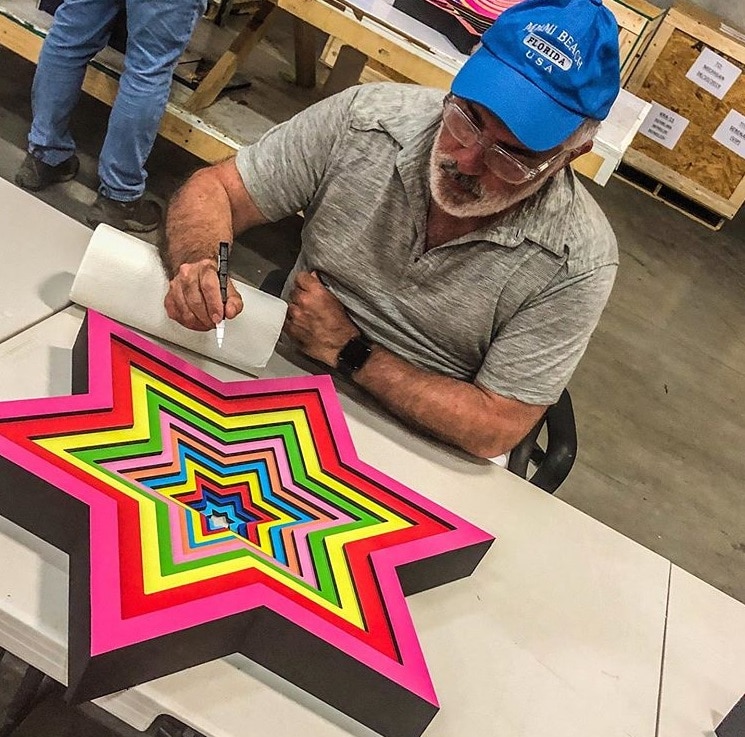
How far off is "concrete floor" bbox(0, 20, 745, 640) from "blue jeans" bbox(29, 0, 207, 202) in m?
0.25

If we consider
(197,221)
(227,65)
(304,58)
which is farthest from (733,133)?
(197,221)

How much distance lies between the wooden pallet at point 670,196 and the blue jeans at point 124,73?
2.95 meters

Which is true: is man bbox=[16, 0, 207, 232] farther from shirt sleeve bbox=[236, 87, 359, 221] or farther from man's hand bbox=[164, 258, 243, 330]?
man's hand bbox=[164, 258, 243, 330]

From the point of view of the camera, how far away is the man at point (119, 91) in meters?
2.25

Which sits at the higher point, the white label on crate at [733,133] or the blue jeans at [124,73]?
the white label on crate at [733,133]

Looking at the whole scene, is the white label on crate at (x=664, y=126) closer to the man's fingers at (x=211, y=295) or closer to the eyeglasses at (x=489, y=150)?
the eyeglasses at (x=489, y=150)

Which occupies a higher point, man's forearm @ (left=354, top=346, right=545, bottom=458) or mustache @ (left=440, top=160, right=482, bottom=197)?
mustache @ (left=440, top=160, right=482, bottom=197)

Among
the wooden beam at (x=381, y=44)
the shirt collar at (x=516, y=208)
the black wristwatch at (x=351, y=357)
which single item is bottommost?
the black wristwatch at (x=351, y=357)

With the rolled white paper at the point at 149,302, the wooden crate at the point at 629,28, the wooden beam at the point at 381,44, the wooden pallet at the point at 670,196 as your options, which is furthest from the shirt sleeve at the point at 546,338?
the wooden pallet at the point at 670,196

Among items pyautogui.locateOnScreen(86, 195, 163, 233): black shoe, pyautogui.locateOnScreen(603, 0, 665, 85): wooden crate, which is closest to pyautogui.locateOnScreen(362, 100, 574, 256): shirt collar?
pyautogui.locateOnScreen(86, 195, 163, 233): black shoe

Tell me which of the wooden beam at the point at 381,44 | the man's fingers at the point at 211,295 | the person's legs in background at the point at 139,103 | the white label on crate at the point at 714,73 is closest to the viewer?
the man's fingers at the point at 211,295

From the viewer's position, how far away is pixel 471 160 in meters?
1.25

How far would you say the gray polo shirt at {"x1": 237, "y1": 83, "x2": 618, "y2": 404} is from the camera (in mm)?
1356

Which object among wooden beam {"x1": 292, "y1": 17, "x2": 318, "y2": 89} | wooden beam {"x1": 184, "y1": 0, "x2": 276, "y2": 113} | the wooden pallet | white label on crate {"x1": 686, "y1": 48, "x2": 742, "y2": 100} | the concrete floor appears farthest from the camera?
the wooden pallet
